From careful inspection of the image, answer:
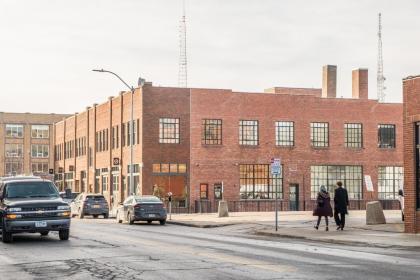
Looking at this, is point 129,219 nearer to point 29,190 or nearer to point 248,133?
point 29,190

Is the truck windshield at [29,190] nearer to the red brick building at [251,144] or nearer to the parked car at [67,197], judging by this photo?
the parked car at [67,197]

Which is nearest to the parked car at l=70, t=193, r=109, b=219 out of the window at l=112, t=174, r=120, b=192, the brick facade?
the window at l=112, t=174, r=120, b=192

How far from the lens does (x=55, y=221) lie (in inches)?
936

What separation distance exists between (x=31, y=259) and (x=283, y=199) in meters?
45.9

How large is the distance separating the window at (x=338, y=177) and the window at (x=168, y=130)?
471 inches

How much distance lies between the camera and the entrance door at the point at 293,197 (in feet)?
207

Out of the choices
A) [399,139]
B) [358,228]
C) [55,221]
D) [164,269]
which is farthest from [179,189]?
[164,269]

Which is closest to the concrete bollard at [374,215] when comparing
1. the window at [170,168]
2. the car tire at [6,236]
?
the car tire at [6,236]

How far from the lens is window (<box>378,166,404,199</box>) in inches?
2601

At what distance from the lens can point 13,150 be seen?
13138 centimetres

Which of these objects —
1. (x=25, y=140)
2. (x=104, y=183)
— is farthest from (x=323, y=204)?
(x=25, y=140)

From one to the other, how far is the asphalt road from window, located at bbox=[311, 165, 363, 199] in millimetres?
40547

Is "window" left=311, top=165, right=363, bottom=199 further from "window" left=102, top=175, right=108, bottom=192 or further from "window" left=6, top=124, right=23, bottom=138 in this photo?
"window" left=6, top=124, right=23, bottom=138

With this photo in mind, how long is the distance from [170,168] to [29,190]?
3544 centimetres
